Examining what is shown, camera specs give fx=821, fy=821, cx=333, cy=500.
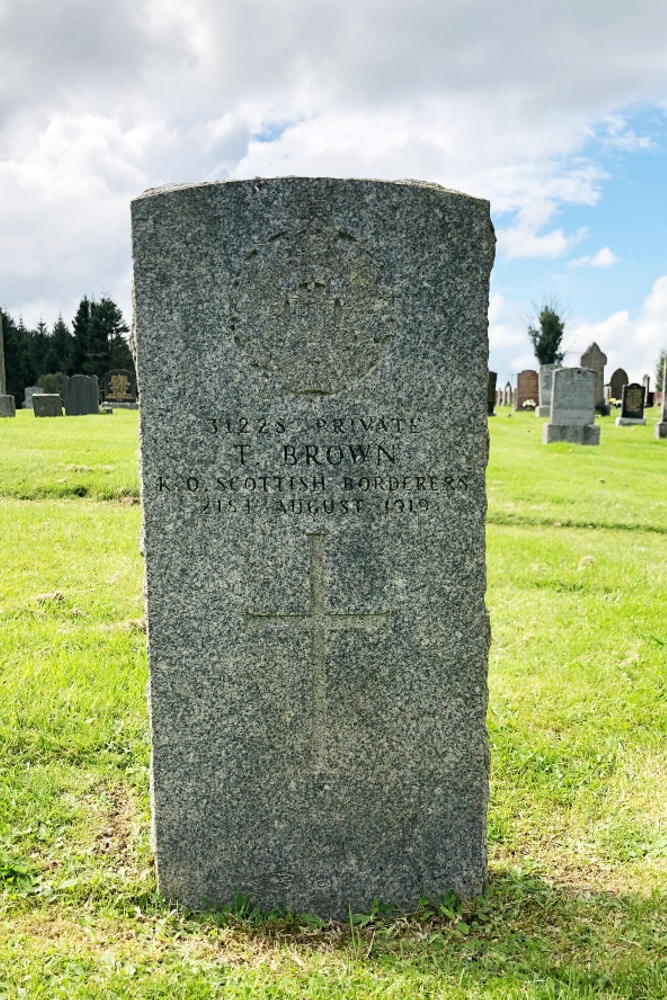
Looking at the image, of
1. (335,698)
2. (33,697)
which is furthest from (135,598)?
(335,698)

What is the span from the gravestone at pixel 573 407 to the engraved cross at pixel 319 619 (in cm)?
1723

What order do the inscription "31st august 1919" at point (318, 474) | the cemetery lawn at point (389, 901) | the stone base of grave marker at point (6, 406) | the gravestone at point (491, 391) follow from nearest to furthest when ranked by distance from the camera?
the cemetery lawn at point (389, 901) < the inscription "31st august 1919" at point (318, 474) < the gravestone at point (491, 391) < the stone base of grave marker at point (6, 406)

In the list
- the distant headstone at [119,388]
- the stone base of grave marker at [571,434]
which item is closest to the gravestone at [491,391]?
the stone base of grave marker at [571,434]

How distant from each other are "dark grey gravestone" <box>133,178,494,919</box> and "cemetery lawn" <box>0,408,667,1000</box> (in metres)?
0.23

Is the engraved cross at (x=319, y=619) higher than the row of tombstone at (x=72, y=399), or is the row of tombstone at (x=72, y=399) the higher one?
the row of tombstone at (x=72, y=399)

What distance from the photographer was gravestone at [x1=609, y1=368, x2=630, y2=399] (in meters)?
36.8

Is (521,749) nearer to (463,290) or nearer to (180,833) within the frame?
(180,833)

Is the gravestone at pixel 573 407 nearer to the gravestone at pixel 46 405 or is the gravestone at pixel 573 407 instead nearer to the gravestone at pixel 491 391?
the gravestone at pixel 491 391

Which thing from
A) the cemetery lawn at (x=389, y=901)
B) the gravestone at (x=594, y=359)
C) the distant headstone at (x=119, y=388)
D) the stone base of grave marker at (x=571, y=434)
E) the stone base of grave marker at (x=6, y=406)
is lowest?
the cemetery lawn at (x=389, y=901)

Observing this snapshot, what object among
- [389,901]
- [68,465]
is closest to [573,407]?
[68,465]

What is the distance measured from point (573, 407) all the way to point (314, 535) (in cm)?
1774

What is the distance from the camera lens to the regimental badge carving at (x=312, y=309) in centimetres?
276

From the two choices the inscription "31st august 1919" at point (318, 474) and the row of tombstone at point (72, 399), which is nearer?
the inscription "31st august 1919" at point (318, 474)

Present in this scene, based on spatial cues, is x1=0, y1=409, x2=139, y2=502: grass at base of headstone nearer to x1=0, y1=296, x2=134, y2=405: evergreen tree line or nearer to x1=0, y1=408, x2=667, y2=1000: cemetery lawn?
x1=0, y1=408, x2=667, y2=1000: cemetery lawn
